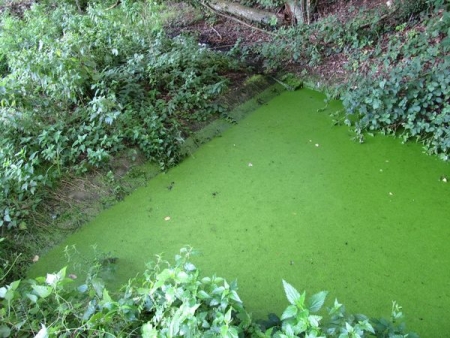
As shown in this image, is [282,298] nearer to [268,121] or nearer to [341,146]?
[341,146]

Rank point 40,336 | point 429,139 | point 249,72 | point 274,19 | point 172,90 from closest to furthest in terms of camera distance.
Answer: point 40,336 < point 429,139 < point 172,90 < point 249,72 < point 274,19

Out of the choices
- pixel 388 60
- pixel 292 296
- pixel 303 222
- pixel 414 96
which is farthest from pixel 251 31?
pixel 292 296

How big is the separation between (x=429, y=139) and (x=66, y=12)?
4.29 metres

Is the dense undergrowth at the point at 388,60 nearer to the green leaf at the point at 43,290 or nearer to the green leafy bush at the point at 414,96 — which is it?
the green leafy bush at the point at 414,96

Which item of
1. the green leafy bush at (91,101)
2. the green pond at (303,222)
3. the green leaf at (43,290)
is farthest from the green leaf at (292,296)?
the green leafy bush at (91,101)

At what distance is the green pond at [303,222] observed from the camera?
1962 millimetres

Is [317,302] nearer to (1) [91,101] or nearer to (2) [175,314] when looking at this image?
(2) [175,314]

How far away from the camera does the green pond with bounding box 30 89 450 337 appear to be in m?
1.96

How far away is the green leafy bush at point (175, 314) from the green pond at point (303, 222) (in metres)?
0.62

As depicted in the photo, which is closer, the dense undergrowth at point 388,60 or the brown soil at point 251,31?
the dense undergrowth at point 388,60

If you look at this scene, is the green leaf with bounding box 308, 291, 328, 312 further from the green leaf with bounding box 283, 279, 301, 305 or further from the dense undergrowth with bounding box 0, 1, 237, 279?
the dense undergrowth with bounding box 0, 1, 237, 279

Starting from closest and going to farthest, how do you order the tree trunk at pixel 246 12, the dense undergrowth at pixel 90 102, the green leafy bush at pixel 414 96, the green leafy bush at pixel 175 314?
1. the green leafy bush at pixel 175 314
2. the dense undergrowth at pixel 90 102
3. the green leafy bush at pixel 414 96
4. the tree trunk at pixel 246 12

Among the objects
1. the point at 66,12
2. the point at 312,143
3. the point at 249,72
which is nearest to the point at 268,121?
the point at 312,143

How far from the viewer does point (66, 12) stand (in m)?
4.62
